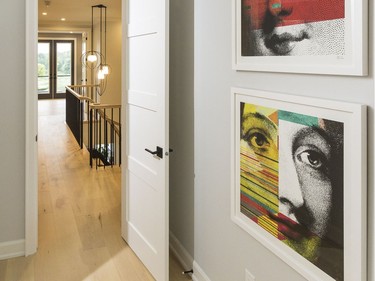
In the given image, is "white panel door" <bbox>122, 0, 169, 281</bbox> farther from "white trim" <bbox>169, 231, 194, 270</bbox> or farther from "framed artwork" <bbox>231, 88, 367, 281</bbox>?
"framed artwork" <bbox>231, 88, 367, 281</bbox>

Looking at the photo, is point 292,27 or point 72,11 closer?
point 292,27

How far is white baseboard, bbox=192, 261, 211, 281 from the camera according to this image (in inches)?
102

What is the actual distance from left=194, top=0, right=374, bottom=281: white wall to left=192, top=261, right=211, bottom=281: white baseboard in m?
0.03

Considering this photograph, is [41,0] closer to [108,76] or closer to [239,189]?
[108,76]

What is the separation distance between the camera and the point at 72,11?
888 cm

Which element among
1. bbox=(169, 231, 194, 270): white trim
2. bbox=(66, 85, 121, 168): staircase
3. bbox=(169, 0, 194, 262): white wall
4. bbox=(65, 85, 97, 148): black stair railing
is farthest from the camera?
→ bbox=(65, 85, 97, 148): black stair railing

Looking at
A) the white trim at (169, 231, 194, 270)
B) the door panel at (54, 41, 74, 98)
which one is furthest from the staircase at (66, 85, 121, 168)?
the door panel at (54, 41, 74, 98)

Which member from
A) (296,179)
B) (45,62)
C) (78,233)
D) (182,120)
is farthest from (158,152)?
(45,62)

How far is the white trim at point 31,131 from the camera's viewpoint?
3029 mm

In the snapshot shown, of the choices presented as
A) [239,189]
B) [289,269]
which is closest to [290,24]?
[239,189]

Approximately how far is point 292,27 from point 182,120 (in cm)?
142

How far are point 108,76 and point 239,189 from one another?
29.1ft

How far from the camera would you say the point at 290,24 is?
1.59 m

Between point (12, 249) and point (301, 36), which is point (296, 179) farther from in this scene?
point (12, 249)
